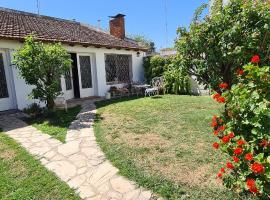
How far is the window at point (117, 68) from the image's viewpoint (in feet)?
47.1

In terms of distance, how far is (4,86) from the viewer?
946 centimetres

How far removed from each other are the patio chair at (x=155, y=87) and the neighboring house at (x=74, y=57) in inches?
A: 78.8

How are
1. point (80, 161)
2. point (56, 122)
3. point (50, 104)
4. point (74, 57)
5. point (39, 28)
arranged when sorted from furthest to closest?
point (74, 57), point (39, 28), point (50, 104), point (56, 122), point (80, 161)

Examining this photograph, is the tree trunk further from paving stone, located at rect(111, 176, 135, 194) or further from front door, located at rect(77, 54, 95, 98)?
paving stone, located at rect(111, 176, 135, 194)

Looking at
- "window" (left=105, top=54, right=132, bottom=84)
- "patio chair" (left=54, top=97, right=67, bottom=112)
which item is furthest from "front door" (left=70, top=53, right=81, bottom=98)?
"patio chair" (left=54, top=97, right=67, bottom=112)

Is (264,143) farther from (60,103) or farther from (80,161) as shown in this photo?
(60,103)

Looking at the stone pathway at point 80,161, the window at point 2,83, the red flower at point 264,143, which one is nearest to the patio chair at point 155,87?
the stone pathway at point 80,161

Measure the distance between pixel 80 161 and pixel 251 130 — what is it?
326 centimetres

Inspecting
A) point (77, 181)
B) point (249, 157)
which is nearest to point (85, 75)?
point (77, 181)

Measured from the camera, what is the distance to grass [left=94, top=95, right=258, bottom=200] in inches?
141

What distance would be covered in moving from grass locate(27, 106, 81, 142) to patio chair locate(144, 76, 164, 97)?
464 cm

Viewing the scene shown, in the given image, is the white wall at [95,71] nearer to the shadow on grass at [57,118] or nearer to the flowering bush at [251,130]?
the shadow on grass at [57,118]

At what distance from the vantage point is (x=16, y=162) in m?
4.79

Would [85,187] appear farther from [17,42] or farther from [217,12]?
[17,42]
